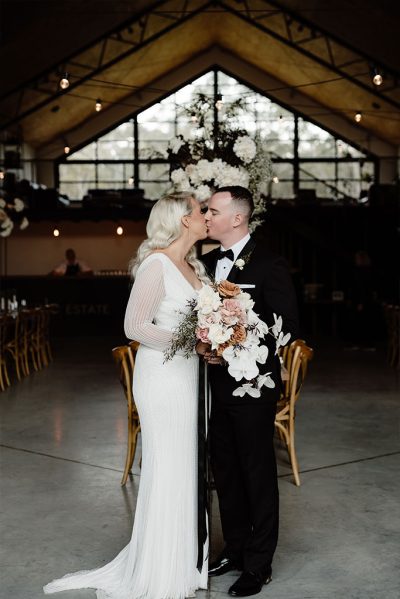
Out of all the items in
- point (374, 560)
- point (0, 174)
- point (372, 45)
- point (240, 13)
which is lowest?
point (374, 560)

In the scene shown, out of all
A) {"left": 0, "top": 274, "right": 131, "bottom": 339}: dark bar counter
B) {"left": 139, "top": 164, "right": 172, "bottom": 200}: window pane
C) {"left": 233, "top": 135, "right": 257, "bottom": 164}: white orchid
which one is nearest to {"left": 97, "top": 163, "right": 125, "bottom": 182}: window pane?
{"left": 139, "top": 164, "right": 172, "bottom": 200}: window pane

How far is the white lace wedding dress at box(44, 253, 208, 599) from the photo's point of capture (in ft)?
10.9

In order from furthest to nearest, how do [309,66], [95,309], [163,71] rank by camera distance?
[163,71] < [309,66] < [95,309]

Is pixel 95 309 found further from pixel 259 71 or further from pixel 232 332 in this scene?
pixel 232 332

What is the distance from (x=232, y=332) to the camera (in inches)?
119

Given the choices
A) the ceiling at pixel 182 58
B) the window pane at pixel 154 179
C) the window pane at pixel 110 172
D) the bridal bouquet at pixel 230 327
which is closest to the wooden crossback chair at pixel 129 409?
the bridal bouquet at pixel 230 327

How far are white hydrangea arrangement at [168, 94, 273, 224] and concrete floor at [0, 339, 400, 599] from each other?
196 cm

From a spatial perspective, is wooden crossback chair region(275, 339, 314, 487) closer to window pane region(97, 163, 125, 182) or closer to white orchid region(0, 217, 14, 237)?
white orchid region(0, 217, 14, 237)

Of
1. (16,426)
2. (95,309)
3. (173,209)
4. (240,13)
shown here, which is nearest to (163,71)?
(240,13)

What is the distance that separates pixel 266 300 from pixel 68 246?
1887 cm

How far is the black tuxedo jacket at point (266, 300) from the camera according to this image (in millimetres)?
3430

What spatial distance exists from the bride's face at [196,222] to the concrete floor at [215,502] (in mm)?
1584

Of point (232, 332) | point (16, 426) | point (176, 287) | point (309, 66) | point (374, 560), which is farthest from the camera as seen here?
point (309, 66)

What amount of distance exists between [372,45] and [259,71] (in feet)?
21.5
